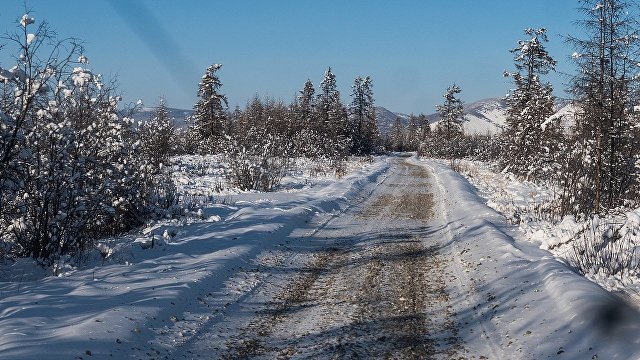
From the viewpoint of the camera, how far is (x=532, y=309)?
5.94 m

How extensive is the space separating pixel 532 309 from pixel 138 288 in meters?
5.08

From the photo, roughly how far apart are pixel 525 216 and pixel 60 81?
11241 millimetres

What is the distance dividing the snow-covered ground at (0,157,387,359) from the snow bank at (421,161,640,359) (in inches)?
130

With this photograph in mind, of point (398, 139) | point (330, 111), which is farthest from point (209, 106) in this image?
point (398, 139)

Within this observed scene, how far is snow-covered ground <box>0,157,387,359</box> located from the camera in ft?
15.3

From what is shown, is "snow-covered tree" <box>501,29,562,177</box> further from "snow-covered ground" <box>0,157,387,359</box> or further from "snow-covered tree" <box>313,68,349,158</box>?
"snow-covered tree" <box>313,68,349,158</box>

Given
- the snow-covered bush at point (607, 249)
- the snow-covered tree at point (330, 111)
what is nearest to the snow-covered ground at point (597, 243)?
the snow-covered bush at point (607, 249)

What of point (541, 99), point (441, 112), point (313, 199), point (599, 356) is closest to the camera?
point (599, 356)

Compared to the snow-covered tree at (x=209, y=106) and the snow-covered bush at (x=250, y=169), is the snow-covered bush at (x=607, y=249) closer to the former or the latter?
the snow-covered bush at (x=250, y=169)

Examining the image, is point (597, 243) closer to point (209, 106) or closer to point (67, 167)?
point (67, 167)

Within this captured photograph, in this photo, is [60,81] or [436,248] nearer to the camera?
[60,81]

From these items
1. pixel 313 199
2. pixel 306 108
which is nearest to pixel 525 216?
pixel 313 199

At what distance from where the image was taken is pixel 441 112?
241ft

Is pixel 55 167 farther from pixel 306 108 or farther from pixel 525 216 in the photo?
pixel 306 108
